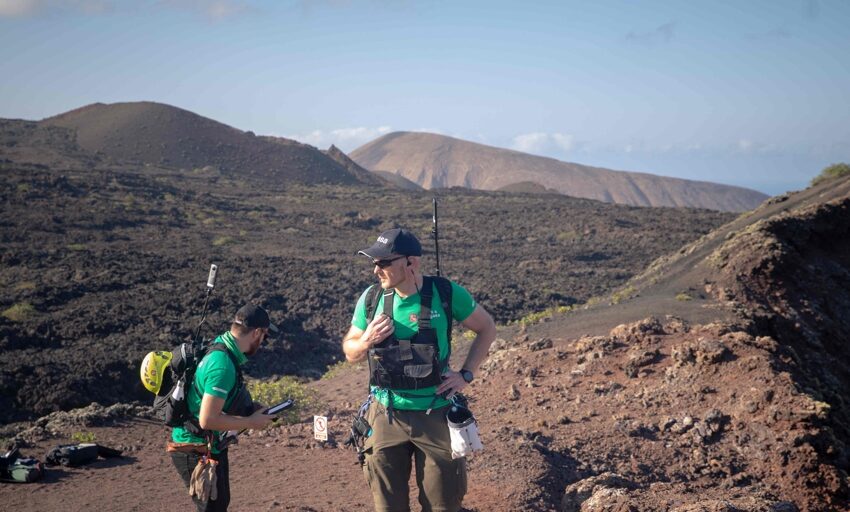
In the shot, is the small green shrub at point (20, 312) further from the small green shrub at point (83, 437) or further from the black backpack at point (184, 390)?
the black backpack at point (184, 390)

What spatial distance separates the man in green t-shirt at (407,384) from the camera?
4.04 meters

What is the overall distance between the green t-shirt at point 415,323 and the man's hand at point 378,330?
149 mm

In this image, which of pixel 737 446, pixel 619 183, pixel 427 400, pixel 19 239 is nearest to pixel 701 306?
pixel 737 446

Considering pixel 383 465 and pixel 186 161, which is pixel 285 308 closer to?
pixel 383 465

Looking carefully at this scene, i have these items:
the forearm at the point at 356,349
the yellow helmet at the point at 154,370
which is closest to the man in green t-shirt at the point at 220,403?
the yellow helmet at the point at 154,370

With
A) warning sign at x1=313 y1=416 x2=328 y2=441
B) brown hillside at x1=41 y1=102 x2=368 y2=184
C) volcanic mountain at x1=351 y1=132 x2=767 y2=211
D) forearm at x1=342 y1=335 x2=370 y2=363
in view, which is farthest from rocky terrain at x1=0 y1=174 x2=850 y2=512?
volcanic mountain at x1=351 y1=132 x2=767 y2=211

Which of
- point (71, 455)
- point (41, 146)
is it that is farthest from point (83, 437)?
point (41, 146)

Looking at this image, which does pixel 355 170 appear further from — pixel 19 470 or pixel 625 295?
pixel 19 470

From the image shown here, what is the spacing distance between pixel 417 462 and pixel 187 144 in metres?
60.6

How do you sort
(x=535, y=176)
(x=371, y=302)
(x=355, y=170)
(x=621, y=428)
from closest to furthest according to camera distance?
(x=371, y=302)
(x=621, y=428)
(x=355, y=170)
(x=535, y=176)

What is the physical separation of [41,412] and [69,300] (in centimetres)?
701

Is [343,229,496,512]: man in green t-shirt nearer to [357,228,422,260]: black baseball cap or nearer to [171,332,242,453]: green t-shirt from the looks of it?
[357,228,422,260]: black baseball cap

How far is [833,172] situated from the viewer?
2625 cm

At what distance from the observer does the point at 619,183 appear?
319ft
